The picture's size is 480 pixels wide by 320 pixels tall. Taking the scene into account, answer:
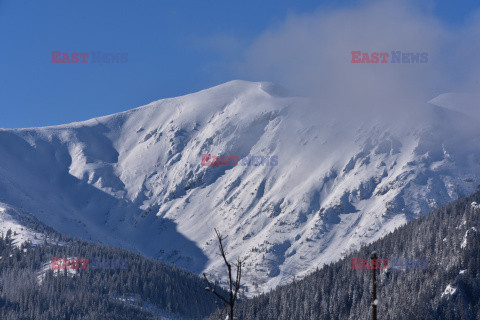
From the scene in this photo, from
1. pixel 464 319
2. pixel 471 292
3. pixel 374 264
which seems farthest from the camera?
pixel 471 292

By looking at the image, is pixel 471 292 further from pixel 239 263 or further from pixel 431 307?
pixel 239 263

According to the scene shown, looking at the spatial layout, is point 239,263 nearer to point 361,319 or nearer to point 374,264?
point 374,264

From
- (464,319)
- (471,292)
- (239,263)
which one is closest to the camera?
(239,263)

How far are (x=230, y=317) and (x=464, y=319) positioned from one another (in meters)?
188

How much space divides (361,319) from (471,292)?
38.4m

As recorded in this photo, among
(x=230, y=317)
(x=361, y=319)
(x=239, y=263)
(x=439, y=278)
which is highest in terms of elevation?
(x=239, y=263)

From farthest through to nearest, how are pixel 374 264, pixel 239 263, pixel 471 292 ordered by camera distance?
pixel 471 292 → pixel 239 263 → pixel 374 264

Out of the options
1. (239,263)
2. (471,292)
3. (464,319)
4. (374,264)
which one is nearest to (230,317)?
(239,263)

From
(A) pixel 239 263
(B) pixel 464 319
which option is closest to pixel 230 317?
(A) pixel 239 263

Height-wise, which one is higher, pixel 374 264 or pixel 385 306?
pixel 374 264

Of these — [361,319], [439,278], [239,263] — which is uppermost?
[239,263]

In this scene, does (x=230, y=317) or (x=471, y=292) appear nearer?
(x=230, y=317)

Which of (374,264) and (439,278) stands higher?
(374,264)

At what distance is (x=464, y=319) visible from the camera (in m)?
182
